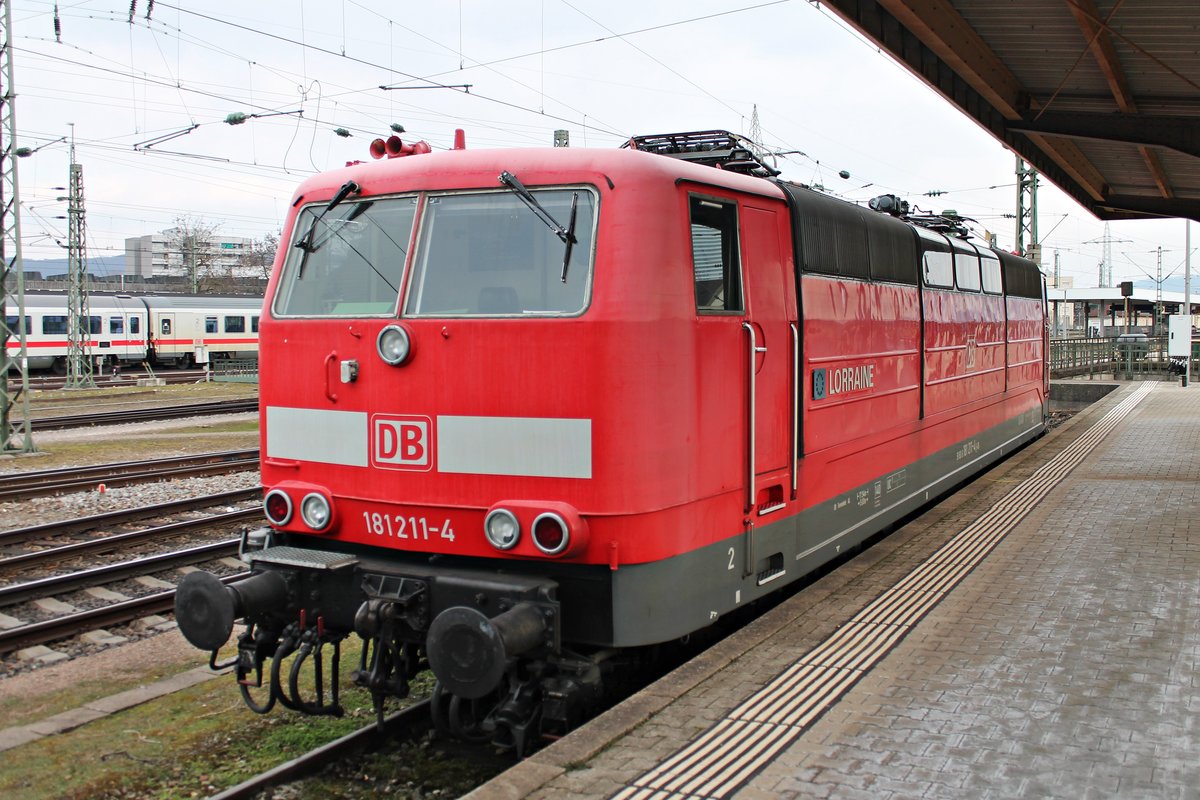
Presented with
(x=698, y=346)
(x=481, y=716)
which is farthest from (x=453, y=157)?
(x=481, y=716)

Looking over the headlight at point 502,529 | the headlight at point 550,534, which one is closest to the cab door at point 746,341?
the headlight at point 550,534

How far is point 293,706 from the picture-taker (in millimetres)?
5660

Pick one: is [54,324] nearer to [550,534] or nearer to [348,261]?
[348,261]

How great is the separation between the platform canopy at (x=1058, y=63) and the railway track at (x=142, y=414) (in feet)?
63.2

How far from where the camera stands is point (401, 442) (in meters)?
5.59

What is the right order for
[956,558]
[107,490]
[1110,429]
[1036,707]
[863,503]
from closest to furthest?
[1036,707] < [863,503] < [956,558] < [107,490] < [1110,429]

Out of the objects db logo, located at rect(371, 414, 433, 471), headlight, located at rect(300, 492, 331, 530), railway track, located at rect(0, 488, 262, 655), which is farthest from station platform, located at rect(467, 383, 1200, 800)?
railway track, located at rect(0, 488, 262, 655)

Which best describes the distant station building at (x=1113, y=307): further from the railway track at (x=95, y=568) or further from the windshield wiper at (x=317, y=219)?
the windshield wiper at (x=317, y=219)

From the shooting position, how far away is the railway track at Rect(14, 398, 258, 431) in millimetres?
23172

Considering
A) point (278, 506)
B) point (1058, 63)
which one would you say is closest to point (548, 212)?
point (278, 506)

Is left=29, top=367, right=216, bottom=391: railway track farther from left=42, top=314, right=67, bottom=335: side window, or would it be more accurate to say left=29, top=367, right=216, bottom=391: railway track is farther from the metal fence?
the metal fence

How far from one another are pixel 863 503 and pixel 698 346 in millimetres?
3427

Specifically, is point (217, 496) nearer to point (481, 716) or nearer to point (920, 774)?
point (481, 716)

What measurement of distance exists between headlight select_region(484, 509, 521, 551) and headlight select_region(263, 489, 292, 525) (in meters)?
1.46
